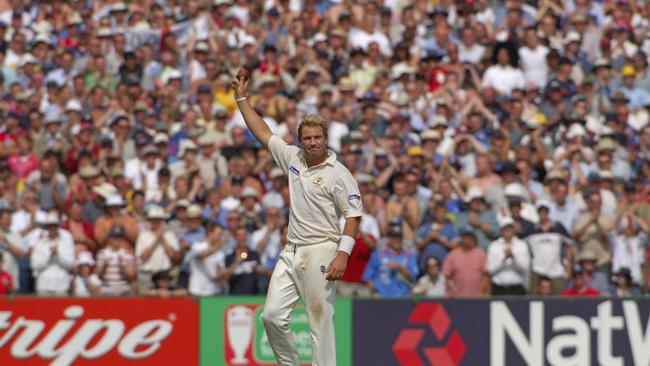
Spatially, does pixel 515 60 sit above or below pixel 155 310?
above

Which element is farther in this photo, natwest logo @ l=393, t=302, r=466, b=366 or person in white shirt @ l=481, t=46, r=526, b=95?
person in white shirt @ l=481, t=46, r=526, b=95

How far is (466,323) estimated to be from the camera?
1689 cm

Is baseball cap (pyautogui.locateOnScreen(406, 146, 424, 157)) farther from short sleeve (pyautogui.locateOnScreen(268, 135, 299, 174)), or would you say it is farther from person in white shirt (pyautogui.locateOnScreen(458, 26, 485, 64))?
short sleeve (pyautogui.locateOnScreen(268, 135, 299, 174))

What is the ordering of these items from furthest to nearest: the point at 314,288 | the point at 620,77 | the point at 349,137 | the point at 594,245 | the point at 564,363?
the point at 620,77 → the point at 349,137 → the point at 594,245 → the point at 564,363 → the point at 314,288

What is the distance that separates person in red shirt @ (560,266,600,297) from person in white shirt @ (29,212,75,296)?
21.0 feet

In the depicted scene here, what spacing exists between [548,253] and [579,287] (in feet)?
2.05

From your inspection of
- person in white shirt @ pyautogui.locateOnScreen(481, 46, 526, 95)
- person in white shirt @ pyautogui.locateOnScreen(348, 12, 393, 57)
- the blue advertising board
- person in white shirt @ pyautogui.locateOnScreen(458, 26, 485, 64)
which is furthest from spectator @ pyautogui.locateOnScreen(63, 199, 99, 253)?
person in white shirt @ pyautogui.locateOnScreen(458, 26, 485, 64)

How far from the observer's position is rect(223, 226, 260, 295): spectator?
19625 mm

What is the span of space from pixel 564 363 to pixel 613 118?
7025 millimetres

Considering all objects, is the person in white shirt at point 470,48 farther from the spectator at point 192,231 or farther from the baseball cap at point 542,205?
the spectator at point 192,231

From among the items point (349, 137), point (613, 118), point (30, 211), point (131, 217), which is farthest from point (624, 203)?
point (30, 211)

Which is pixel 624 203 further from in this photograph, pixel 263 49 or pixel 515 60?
pixel 263 49

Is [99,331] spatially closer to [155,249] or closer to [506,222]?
[155,249]

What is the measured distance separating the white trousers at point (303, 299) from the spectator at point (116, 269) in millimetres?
7714
